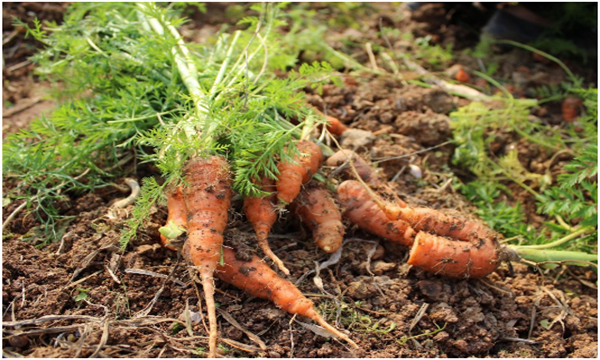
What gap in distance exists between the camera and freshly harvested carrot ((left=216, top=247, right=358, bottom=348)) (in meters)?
2.25

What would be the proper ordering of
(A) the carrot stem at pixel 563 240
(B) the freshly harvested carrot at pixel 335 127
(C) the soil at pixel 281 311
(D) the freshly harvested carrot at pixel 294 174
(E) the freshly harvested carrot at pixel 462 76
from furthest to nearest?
(E) the freshly harvested carrot at pixel 462 76 → (B) the freshly harvested carrot at pixel 335 127 → (A) the carrot stem at pixel 563 240 → (D) the freshly harvested carrot at pixel 294 174 → (C) the soil at pixel 281 311

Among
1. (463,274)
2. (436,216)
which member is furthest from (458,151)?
(463,274)

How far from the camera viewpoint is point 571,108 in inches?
159

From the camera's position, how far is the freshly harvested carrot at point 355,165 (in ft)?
9.55

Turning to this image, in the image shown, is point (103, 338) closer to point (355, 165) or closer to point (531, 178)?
point (355, 165)

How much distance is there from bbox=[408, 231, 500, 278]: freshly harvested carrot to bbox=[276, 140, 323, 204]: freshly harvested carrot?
2.14 ft

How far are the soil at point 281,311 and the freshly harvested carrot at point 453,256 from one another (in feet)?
0.30

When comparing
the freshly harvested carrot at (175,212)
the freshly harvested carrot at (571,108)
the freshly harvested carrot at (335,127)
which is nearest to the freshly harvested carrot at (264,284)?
the freshly harvested carrot at (175,212)

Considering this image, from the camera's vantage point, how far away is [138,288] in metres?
2.28

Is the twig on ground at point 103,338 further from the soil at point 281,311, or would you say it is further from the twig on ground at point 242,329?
the twig on ground at point 242,329

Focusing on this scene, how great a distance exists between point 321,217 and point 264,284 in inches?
19.7

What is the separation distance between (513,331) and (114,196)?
2.19 m

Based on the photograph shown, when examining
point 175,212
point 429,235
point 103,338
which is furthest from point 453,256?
point 103,338

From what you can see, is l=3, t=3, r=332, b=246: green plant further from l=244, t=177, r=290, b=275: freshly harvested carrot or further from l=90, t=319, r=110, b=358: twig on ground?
l=90, t=319, r=110, b=358: twig on ground
